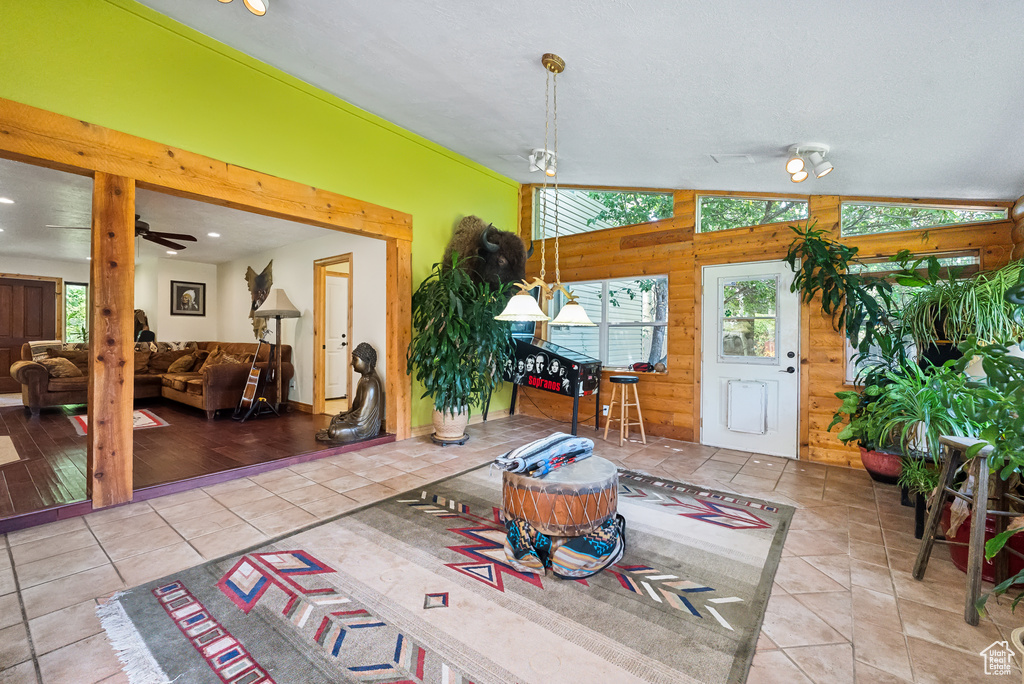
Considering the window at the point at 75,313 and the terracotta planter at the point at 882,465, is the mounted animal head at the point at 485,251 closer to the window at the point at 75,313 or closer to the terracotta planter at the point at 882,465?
the terracotta planter at the point at 882,465

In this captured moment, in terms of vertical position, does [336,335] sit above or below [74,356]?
above

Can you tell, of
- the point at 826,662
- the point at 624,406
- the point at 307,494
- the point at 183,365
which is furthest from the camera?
the point at 183,365

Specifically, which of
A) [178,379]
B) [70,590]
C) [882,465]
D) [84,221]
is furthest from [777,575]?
[84,221]

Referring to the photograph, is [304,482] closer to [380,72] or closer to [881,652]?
[380,72]

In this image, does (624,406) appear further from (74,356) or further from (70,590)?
(74,356)

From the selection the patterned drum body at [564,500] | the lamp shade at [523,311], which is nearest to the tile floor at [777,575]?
the patterned drum body at [564,500]

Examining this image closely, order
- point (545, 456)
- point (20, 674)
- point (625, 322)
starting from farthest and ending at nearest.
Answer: point (625, 322), point (545, 456), point (20, 674)

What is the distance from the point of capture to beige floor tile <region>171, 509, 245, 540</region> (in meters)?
2.44

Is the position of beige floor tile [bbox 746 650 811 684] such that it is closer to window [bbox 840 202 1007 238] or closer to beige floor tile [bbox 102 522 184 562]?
beige floor tile [bbox 102 522 184 562]

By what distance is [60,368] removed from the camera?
5699mm

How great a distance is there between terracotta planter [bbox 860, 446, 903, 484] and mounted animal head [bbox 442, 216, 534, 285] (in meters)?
3.53

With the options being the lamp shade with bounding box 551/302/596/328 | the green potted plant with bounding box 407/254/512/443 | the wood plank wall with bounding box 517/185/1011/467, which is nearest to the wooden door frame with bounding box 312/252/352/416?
the green potted plant with bounding box 407/254/512/443

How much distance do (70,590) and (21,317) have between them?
29.1 ft

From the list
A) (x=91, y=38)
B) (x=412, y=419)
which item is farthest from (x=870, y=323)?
(x=91, y=38)
